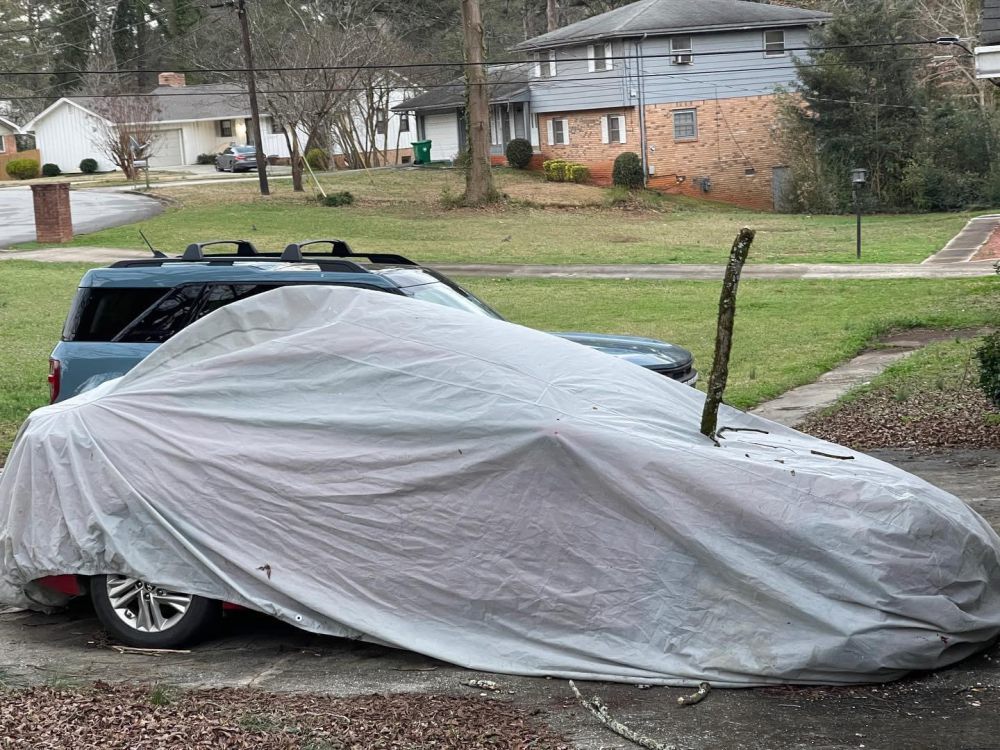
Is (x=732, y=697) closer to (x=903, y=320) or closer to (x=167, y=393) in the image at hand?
(x=167, y=393)

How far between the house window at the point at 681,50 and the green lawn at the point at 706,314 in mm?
25878

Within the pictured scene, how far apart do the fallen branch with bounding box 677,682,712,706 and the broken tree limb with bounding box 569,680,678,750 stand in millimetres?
323

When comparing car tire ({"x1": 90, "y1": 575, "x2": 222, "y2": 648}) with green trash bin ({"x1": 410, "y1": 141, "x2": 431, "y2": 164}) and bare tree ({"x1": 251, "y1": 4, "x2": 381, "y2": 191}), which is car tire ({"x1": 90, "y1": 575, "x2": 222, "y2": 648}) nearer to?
bare tree ({"x1": 251, "y1": 4, "x2": 381, "y2": 191})

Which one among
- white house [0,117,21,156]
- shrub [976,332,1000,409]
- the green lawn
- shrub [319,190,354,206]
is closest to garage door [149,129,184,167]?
white house [0,117,21,156]

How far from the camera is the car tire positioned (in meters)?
5.96

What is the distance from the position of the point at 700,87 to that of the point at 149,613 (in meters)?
45.5

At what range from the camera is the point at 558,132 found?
51.8 metres

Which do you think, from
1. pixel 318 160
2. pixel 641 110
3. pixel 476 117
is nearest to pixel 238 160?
pixel 318 160

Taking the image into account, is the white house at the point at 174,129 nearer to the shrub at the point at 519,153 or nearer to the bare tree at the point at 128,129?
the bare tree at the point at 128,129

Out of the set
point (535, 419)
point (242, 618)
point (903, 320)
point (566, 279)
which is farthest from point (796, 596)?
point (566, 279)

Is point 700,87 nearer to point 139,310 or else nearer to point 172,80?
point 172,80

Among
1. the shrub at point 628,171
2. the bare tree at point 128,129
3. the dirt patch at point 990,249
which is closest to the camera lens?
the dirt patch at point 990,249

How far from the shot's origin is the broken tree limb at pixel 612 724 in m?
4.62

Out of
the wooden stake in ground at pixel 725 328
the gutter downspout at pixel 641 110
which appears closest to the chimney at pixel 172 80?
the gutter downspout at pixel 641 110
